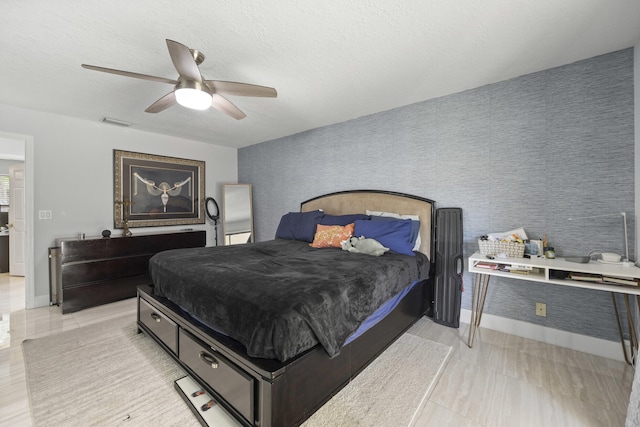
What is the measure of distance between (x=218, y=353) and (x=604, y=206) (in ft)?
10.2

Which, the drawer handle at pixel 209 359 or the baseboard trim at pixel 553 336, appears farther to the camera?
the baseboard trim at pixel 553 336

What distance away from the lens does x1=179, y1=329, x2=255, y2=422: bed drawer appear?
4.43ft

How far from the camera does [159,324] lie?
7.07 feet

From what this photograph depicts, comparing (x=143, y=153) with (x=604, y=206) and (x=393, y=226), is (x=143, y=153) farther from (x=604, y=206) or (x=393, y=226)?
(x=604, y=206)

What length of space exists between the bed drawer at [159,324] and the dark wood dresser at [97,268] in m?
1.28

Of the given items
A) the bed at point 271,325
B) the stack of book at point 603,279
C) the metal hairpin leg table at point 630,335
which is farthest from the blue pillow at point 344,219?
the metal hairpin leg table at point 630,335

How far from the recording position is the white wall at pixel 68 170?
331 centimetres

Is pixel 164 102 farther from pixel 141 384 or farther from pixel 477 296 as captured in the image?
pixel 477 296

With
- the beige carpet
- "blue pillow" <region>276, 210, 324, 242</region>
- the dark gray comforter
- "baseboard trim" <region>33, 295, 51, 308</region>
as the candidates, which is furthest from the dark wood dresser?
"blue pillow" <region>276, 210, 324, 242</region>

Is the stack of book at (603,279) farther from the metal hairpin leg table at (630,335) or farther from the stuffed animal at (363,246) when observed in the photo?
the stuffed animal at (363,246)

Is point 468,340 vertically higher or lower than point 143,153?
lower

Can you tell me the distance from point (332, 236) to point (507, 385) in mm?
1941

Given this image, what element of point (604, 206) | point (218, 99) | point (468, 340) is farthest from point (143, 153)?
point (604, 206)

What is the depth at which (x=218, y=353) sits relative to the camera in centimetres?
154
